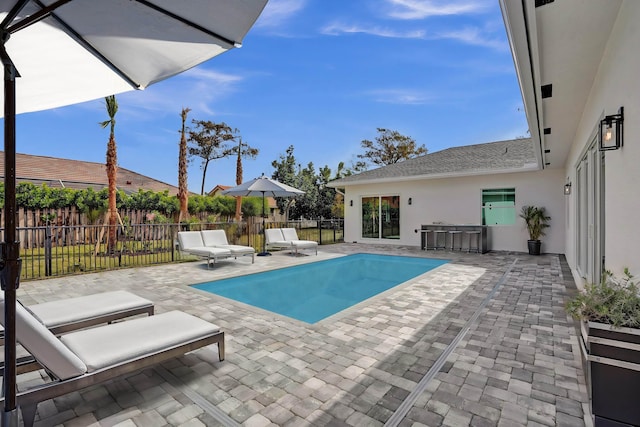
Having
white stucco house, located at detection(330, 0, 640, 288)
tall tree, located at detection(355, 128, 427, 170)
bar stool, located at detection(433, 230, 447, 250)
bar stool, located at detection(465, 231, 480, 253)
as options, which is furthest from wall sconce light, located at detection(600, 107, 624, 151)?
tall tree, located at detection(355, 128, 427, 170)

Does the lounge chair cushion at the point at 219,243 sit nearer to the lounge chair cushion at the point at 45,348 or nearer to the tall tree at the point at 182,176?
the tall tree at the point at 182,176

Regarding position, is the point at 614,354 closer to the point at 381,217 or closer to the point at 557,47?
the point at 557,47

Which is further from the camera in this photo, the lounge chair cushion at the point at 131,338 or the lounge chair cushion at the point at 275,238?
the lounge chair cushion at the point at 275,238

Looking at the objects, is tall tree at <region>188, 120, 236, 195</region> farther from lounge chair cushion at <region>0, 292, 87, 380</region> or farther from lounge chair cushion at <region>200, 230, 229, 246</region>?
lounge chair cushion at <region>0, 292, 87, 380</region>

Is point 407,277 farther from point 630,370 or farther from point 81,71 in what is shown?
point 81,71

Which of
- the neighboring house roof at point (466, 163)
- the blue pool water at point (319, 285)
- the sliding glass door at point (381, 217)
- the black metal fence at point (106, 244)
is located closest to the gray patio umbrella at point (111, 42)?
the blue pool water at point (319, 285)

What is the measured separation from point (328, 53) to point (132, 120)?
1986cm

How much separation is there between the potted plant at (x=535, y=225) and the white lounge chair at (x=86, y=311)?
12.0 metres

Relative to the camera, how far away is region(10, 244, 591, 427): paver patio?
2.42 m

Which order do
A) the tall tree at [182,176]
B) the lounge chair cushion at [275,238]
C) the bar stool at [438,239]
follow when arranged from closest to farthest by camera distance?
the lounge chair cushion at [275,238], the bar stool at [438,239], the tall tree at [182,176]

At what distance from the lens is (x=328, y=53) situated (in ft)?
55.1

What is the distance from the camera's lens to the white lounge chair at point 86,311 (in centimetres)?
343

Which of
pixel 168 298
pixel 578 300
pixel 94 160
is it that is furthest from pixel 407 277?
pixel 94 160

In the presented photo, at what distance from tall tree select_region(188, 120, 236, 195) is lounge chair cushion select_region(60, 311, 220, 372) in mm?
26889
